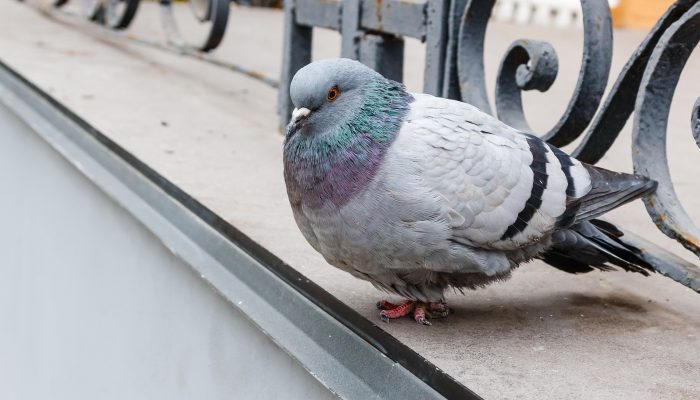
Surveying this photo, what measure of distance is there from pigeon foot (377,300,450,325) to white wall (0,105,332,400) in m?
0.24

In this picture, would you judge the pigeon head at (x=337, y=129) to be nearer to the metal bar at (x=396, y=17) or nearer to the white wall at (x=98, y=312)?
the white wall at (x=98, y=312)

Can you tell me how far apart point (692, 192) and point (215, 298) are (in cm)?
176

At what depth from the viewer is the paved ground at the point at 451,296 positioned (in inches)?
67.1

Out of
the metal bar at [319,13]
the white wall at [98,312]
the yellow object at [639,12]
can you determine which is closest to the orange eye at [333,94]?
the white wall at [98,312]

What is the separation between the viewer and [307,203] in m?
1.76

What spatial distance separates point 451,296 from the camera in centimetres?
Answer: 213

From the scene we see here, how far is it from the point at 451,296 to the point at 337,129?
581 millimetres

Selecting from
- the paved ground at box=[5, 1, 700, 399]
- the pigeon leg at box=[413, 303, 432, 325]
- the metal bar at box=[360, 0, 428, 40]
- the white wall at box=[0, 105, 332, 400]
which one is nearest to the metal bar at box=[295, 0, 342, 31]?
the metal bar at box=[360, 0, 428, 40]

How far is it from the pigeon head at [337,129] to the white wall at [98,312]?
381 millimetres

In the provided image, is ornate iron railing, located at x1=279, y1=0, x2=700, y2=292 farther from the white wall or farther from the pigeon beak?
the white wall

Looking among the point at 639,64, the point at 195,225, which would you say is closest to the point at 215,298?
the point at 195,225

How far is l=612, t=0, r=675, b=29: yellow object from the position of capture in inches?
289

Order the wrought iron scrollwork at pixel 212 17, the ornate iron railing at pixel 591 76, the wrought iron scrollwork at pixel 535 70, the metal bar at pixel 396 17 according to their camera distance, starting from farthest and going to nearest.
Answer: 1. the wrought iron scrollwork at pixel 212 17
2. the metal bar at pixel 396 17
3. the wrought iron scrollwork at pixel 535 70
4. the ornate iron railing at pixel 591 76

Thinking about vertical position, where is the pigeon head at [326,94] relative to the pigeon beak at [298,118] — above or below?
above
